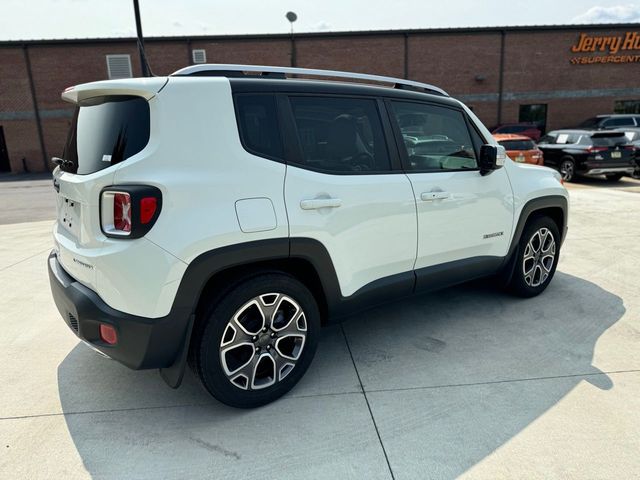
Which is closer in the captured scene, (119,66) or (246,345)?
(246,345)

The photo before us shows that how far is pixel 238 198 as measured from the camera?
2.38 meters

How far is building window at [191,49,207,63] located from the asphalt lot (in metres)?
21.9

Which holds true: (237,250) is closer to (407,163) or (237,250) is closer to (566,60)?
(407,163)

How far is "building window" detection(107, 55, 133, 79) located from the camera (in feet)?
76.1

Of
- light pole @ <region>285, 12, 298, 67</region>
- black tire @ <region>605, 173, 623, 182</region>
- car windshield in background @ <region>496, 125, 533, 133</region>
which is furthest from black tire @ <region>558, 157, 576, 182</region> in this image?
light pole @ <region>285, 12, 298, 67</region>

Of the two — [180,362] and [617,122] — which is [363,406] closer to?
[180,362]

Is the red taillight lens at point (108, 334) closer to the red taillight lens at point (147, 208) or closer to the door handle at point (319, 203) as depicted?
the red taillight lens at point (147, 208)

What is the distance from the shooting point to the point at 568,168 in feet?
43.2

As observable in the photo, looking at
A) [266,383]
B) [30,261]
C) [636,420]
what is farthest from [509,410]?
[30,261]

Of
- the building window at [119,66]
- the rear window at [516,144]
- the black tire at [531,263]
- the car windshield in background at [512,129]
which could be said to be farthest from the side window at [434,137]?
the building window at [119,66]

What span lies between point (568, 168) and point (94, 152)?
45.7 feet

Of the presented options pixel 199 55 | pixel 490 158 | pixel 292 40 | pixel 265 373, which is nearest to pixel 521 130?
pixel 292 40

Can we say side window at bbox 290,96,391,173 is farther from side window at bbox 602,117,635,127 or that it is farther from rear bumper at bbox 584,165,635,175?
side window at bbox 602,117,635,127

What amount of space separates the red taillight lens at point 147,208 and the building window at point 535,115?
88.5 feet
